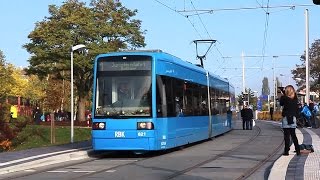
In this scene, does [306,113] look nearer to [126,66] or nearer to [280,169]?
[126,66]

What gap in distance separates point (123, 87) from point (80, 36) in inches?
1441

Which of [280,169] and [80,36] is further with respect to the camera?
[80,36]

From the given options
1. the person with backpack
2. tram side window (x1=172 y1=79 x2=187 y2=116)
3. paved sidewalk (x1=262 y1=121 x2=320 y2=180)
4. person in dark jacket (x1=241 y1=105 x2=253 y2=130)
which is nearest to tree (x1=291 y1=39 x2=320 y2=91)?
person in dark jacket (x1=241 y1=105 x2=253 y2=130)

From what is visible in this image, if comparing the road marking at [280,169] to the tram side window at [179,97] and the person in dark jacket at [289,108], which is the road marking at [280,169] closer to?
the person in dark jacket at [289,108]

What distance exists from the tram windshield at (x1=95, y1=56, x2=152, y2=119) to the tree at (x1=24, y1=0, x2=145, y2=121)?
33.5 m

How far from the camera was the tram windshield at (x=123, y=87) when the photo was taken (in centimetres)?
1809

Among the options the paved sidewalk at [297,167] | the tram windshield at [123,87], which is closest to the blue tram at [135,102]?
the tram windshield at [123,87]

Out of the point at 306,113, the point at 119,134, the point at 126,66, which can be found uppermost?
the point at 126,66

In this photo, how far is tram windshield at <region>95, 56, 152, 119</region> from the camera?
59.4 ft

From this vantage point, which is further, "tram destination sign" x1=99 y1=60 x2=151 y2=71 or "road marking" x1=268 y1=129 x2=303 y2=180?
"tram destination sign" x1=99 y1=60 x2=151 y2=71

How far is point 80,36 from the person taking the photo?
2128 inches

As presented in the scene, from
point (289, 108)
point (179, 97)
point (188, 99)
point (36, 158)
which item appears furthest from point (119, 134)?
point (289, 108)

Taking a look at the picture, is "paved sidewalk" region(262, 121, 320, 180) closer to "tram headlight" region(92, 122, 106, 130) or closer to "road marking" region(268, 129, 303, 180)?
"road marking" region(268, 129, 303, 180)

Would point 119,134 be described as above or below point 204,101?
below
